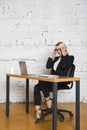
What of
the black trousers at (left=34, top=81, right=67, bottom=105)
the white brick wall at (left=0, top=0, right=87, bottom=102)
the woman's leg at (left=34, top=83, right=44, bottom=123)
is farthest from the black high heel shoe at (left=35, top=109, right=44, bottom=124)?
the white brick wall at (left=0, top=0, right=87, bottom=102)

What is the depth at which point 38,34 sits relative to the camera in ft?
16.9

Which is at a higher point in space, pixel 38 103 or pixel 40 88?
pixel 40 88

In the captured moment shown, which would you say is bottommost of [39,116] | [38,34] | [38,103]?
[39,116]

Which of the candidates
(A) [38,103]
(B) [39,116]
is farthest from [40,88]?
(B) [39,116]

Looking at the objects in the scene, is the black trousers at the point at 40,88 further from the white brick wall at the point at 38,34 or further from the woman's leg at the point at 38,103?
the white brick wall at the point at 38,34

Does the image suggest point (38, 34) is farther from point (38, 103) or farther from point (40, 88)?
point (38, 103)

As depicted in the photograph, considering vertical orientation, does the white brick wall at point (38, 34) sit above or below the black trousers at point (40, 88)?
above

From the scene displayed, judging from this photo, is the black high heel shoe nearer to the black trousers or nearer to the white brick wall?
the black trousers

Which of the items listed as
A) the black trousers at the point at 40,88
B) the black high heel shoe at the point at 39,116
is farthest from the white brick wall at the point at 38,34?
the black high heel shoe at the point at 39,116

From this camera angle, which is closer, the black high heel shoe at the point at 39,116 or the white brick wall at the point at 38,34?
the black high heel shoe at the point at 39,116

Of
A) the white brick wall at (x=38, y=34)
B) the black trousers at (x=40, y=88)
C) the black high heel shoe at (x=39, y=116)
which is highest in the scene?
the white brick wall at (x=38, y=34)

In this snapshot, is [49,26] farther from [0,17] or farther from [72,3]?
[0,17]

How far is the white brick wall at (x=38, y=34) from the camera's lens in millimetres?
5074

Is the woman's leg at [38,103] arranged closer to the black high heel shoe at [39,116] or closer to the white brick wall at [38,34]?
the black high heel shoe at [39,116]
